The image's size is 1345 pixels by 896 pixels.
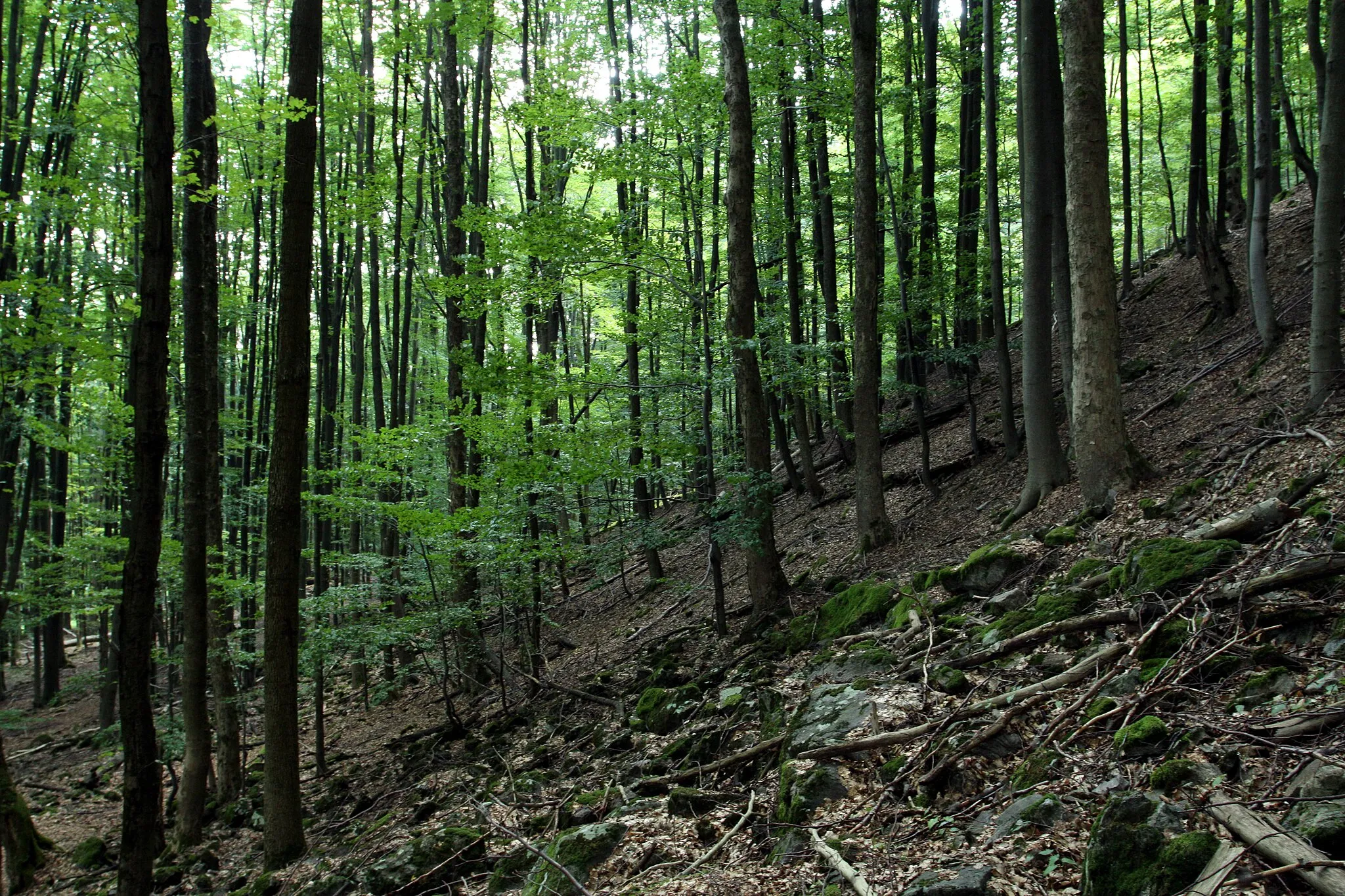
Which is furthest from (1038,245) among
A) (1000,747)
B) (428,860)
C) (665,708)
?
(428,860)

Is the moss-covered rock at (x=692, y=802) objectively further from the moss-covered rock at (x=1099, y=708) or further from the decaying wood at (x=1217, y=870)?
the decaying wood at (x=1217, y=870)

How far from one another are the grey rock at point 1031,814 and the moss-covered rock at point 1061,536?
3643 millimetres

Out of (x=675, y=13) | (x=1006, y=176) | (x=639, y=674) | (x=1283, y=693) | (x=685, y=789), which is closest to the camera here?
(x=1283, y=693)

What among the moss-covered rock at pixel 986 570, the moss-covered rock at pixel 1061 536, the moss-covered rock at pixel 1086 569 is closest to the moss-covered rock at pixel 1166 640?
the moss-covered rock at pixel 1086 569

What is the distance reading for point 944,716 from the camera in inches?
187

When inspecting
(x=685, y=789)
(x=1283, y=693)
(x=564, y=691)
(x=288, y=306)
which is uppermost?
(x=288, y=306)

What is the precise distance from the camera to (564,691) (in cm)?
1027

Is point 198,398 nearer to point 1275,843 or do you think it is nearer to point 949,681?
point 949,681

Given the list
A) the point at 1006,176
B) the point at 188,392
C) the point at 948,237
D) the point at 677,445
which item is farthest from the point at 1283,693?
the point at 948,237

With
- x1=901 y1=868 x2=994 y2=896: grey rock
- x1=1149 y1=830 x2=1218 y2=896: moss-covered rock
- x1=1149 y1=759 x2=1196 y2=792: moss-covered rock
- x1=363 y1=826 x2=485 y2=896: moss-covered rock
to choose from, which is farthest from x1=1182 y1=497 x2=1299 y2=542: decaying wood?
x1=363 y1=826 x2=485 y2=896: moss-covered rock

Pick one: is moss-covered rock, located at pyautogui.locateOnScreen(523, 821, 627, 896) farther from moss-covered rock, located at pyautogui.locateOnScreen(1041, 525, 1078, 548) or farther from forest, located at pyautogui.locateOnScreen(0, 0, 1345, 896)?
moss-covered rock, located at pyautogui.locateOnScreen(1041, 525, 1078, 548)

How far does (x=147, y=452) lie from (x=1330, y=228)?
10623 mm

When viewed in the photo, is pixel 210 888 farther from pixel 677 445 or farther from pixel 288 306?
pixel 677 445

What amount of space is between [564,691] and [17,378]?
7.91 metres
